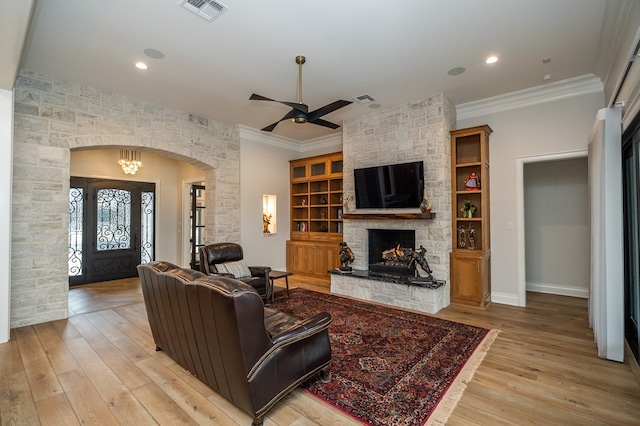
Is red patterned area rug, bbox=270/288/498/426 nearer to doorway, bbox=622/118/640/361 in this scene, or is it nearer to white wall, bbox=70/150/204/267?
doorway, bbox=622/118/640/361

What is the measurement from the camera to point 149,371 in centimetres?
278

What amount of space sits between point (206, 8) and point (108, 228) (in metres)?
5.96

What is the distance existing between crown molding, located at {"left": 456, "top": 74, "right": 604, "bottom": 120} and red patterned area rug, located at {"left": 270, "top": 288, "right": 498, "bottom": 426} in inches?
139

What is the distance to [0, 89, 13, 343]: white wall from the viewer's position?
3.38m

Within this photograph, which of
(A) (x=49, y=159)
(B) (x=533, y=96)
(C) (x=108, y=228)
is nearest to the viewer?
(A) (x=49, y=159)

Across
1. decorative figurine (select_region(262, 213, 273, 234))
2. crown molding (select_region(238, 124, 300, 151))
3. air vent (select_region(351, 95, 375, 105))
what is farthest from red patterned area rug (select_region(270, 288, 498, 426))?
crown molding (select_region(238, 124, 300, 151))

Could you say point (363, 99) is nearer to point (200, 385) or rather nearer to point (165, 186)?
point (200, 385)

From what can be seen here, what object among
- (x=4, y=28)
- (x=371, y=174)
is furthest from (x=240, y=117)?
(x=4, y=28)

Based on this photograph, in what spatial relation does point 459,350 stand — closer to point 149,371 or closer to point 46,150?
point 149,371

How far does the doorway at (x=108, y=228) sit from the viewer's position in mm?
6402

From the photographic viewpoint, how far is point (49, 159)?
13.6 feet

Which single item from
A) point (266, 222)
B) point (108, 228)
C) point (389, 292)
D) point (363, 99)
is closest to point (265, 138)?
point (266, 222)

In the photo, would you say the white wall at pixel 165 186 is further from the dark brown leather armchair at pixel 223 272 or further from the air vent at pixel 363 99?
the air vent at pixel 363 99

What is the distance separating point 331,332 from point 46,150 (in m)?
4.58
